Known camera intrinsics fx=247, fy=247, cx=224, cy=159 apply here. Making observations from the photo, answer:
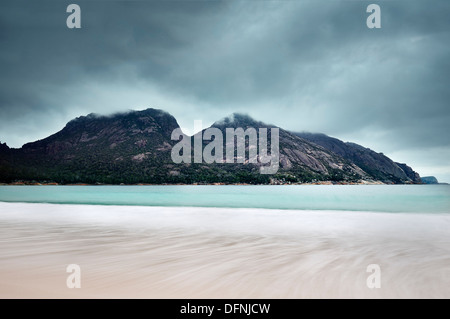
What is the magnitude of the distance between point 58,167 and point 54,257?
172 m

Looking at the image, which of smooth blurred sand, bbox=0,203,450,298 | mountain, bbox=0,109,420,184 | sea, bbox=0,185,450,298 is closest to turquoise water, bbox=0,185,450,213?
smooth blurred sand, bbox=0,203,450,298

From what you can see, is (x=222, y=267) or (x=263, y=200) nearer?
(x=222, y=267)

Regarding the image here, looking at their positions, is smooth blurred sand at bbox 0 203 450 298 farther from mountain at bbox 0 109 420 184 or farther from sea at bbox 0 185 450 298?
mountain at bbox 0 109 420 184

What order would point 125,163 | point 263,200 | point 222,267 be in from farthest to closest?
1. point 125,163
2. point 263,200
3. point 222,267

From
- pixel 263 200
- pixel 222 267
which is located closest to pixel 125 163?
pixel 263 200

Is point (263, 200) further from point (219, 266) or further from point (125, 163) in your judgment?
point (125, 163)

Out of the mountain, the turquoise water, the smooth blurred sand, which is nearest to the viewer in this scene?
the smooth blurred sand

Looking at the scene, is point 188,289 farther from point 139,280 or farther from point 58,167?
point 58,167

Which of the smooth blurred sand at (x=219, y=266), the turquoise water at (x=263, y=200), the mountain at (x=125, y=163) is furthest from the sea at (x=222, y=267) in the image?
the mountain at (x=125, y=163)

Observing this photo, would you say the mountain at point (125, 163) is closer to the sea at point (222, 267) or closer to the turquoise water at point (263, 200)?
the turquoise water at point (263, 200)

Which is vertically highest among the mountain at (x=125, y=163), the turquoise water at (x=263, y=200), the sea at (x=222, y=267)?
the mountain at (x=125, y=163)

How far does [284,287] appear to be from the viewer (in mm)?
4719
